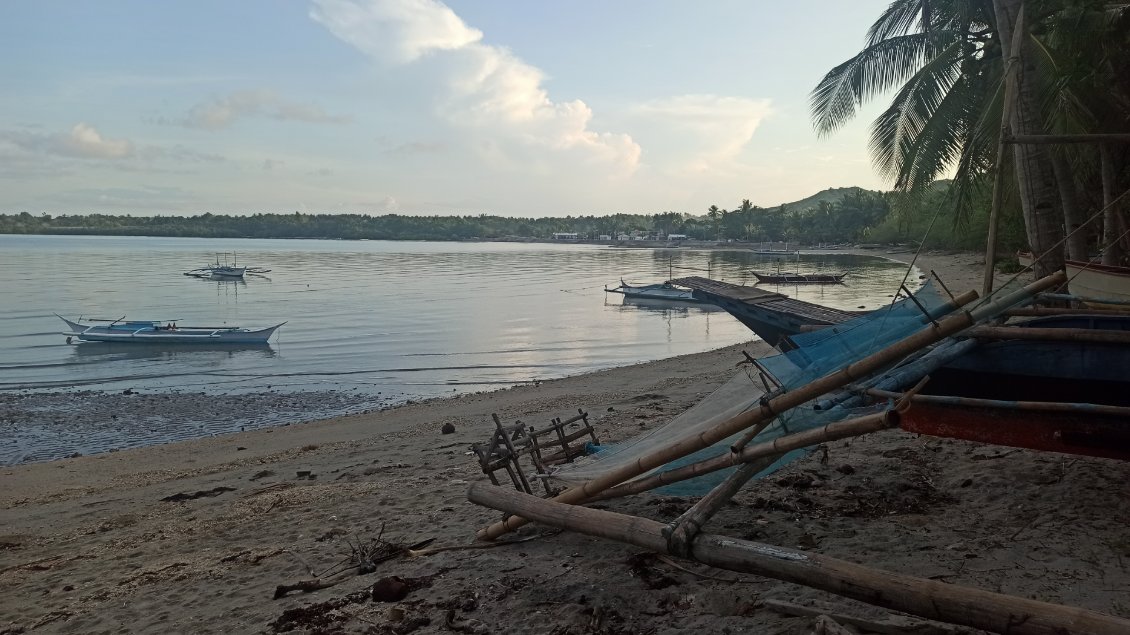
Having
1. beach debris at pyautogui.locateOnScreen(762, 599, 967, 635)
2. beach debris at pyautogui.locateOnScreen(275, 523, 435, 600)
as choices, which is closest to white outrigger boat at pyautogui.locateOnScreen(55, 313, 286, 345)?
beach debris at pyautogui.locateOnScreen(275, 523, 435, 600)

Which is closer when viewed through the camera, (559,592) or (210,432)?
(559,592)

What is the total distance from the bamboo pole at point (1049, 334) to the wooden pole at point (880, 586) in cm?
253

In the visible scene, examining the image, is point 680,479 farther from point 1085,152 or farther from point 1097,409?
point 1085,152

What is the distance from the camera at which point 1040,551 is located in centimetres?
416

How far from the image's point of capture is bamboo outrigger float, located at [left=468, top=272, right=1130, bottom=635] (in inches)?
110

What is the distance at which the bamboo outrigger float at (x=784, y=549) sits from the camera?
2.79 m

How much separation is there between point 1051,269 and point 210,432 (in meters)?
13.5

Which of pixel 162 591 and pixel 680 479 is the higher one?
pixel 680 479

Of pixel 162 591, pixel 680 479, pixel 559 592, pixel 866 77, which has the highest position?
pixel 866 77

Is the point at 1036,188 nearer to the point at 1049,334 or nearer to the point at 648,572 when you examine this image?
the point at 1049,334

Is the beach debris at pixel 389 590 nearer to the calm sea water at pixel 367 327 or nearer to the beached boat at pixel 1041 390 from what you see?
the beached boat at pixel 1041 390

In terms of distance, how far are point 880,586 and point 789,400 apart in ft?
3.13

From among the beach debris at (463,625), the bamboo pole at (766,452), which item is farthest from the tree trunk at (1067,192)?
the beach debris at (463,625)

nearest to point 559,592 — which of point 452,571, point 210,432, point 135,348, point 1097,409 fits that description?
A: point 452,571
